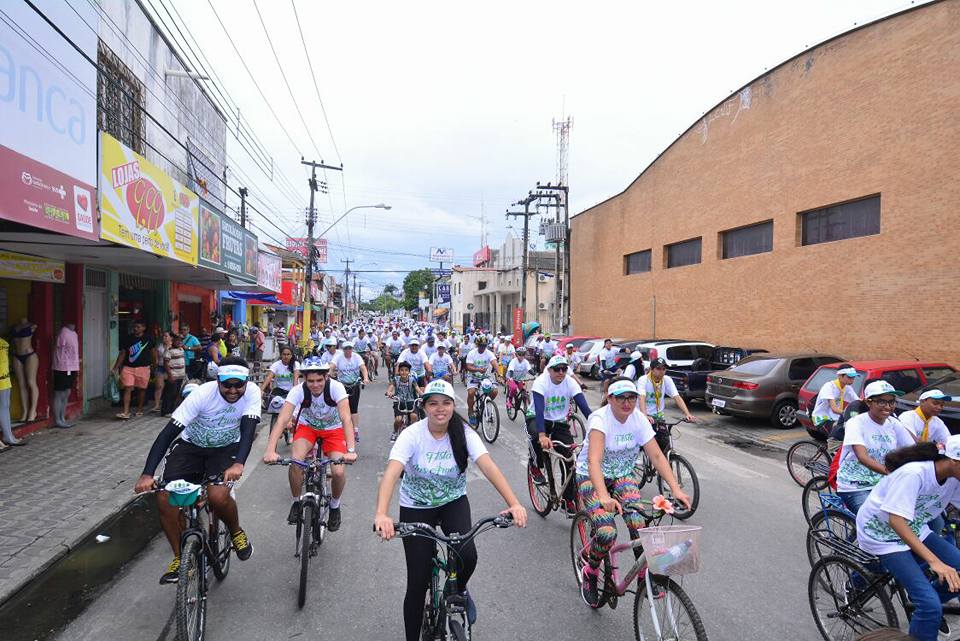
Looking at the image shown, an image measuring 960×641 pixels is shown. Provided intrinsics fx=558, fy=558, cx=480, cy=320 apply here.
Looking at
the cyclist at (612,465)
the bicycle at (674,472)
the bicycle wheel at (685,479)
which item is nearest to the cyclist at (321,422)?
the cyclist at (612,465)

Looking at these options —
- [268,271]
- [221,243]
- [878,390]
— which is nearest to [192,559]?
[878,390]

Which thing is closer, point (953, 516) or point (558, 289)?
point (953, 516)

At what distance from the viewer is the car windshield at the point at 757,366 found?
12.1 m

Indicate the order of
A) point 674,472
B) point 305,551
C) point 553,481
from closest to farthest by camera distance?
point 305,551 < point 553,481 < point 674,472

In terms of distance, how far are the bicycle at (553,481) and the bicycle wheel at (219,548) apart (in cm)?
310

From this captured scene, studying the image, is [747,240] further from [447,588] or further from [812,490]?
[447,588]

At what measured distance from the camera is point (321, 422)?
539 cm

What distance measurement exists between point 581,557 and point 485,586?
830mm

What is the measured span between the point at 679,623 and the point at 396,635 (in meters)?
1.84

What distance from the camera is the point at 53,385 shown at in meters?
9.91

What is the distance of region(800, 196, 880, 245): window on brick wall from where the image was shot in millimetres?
14797

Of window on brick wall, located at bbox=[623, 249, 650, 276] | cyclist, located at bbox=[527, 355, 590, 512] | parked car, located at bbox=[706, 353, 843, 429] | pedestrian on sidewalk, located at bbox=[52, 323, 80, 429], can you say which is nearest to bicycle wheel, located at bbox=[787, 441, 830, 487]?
cyclist, located at bbox=[527, 355, 590, 512]

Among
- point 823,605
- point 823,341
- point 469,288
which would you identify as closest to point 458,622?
point 823,605

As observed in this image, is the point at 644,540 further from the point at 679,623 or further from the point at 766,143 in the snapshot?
the point at 766,143
